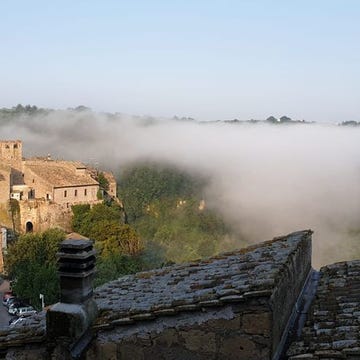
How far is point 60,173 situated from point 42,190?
9.98 ft

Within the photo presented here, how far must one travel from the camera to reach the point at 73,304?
556cm

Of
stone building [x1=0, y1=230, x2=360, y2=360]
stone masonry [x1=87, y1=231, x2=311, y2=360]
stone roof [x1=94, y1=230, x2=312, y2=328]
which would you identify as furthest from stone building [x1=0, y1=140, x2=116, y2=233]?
stone masonry [x1=87, y1=231, x2=311, y2=360]

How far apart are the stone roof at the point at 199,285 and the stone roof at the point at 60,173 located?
1874 inches

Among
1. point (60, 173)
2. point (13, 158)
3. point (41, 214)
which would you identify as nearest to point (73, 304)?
point (41, 214)

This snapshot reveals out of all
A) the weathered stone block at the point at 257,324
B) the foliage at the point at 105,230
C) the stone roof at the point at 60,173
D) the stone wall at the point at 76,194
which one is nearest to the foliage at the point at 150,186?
the stone roof at the point at 60,173

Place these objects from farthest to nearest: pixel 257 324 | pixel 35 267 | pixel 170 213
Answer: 1. pixel 170 213
2. pixel 35 267
3. pixel 257 324

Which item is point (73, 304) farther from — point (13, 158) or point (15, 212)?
point (13, 158)

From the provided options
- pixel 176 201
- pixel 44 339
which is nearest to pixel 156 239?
pixel 176 201

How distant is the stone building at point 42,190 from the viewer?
5250cm

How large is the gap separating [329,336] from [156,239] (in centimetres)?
5637

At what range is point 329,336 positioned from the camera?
538cm

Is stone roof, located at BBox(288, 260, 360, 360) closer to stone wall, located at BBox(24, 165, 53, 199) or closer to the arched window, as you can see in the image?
the arched window

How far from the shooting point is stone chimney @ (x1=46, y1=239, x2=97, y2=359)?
5.39 meters

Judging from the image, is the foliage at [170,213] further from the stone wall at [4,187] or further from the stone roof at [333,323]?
the stone roof at [333,323]
